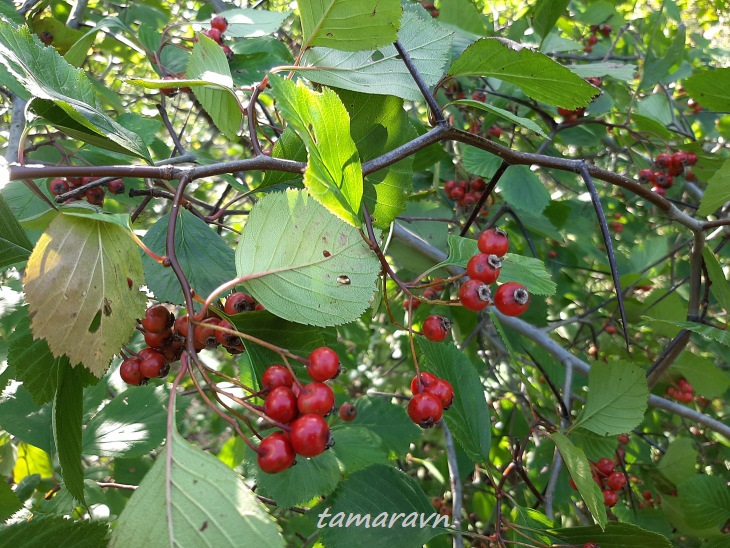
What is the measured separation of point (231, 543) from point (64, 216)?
1.73 ft

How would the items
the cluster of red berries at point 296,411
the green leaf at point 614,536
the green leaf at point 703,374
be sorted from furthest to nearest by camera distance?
1. the green leaf at point 703,374
2. the green leaf at point 614,536
3. the cluster of red berries at point 296,411

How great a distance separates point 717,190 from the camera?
1374 mm

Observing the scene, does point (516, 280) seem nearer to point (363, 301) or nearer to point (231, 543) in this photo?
point (363, 301)

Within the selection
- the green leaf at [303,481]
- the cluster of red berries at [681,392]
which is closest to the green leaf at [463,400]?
the green leaf at [303,481]

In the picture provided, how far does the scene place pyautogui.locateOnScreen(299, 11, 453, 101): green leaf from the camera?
105cm

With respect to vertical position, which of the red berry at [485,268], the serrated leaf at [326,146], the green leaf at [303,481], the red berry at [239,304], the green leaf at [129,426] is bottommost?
the green leaf at [303,481]

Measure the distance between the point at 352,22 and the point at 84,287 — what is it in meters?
0.66

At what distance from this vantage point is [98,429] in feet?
5.52

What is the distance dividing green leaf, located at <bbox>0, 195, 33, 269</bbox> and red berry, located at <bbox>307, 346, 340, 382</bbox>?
594 millimetres

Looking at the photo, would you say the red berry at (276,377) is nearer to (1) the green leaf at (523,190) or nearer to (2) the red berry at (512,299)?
(2) the red berry at (512,299)

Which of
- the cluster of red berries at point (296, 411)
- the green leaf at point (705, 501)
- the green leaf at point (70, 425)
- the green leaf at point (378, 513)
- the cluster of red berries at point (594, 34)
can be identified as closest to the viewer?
the cluster of red berries at point (296, 411)

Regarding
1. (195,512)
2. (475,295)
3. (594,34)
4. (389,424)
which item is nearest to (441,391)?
(475,295)

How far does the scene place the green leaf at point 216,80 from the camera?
108 cm

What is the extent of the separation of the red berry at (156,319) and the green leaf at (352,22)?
1.95 ft
